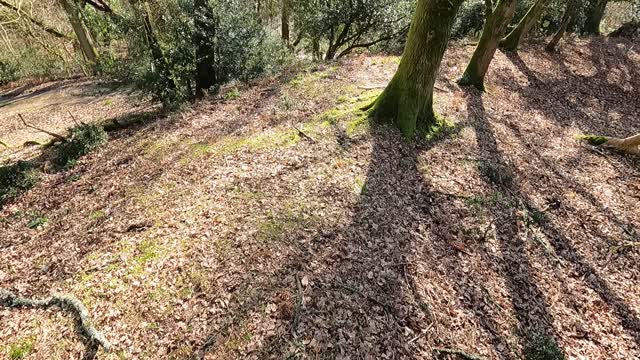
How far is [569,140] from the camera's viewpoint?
943 cm

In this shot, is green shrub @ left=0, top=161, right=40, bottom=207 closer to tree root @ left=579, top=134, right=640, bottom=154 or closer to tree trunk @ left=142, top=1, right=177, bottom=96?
tree trunk @ left=142, top=1, right=177, bottom=96

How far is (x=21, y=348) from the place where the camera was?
4.16 meters

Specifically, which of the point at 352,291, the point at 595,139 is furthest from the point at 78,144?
the point at 595,139

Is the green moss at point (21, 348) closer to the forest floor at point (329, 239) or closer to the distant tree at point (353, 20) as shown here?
the forest floor at point (329, 239)

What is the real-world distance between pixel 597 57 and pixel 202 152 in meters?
17.4

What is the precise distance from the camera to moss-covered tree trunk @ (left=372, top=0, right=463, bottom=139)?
6795mm

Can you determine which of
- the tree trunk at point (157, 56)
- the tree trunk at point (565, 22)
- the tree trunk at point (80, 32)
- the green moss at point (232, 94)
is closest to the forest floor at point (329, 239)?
the green moss at point (232, 94)

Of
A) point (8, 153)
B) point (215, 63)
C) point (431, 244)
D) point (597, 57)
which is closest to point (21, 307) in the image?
point (431, 244)

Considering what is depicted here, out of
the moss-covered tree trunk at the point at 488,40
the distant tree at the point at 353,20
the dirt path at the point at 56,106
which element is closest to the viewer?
the moss-covered tree trunk at the point at 488,40

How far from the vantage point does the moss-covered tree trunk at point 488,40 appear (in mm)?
9845

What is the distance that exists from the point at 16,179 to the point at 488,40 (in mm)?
12021

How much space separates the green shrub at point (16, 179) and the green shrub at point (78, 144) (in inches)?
25.3

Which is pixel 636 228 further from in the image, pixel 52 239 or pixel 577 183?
pixel 52 239

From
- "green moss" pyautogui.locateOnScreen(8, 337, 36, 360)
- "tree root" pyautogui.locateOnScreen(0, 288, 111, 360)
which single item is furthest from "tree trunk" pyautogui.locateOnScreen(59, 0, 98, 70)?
"green moss" pyautogui.locateOnScreen(8, 337, 36, 360)
